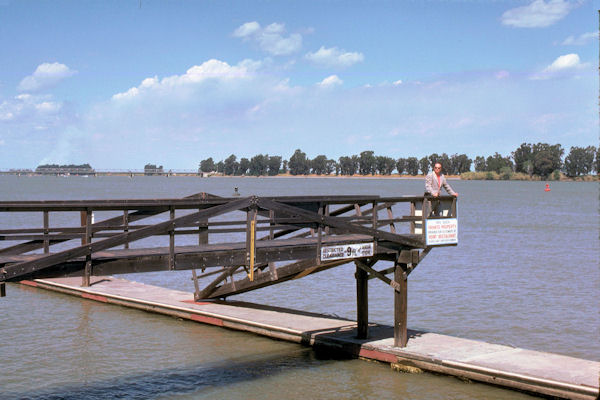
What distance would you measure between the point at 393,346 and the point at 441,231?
2683 millimetres

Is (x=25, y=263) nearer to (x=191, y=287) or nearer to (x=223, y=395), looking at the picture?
(x=223, y=395)

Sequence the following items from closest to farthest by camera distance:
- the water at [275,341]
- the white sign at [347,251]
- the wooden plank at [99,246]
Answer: the wooden plank at [99,246] < the white sign at [347,251] < the water at [275,341]

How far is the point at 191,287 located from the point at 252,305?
265 inches

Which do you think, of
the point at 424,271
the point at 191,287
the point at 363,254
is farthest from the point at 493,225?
the point at 363,254

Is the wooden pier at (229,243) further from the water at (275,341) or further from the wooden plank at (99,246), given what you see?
the water at (275,341)

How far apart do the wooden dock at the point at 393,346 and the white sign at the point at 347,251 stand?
2261 millimetres

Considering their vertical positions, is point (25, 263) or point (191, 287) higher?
point (25, 263)

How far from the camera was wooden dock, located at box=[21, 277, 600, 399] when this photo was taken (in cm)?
1282

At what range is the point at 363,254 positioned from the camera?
14.4m

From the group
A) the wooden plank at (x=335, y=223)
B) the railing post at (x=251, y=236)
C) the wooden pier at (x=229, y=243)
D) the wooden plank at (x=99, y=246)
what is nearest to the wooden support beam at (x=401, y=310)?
the wooden pier at (x=229, y=243)

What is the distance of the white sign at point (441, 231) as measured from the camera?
49.9ft

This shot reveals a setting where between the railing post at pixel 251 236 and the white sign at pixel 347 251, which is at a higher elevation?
the railing post at pixel 251 236

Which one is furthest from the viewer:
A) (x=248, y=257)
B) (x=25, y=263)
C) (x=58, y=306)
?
(x=58, y=306)

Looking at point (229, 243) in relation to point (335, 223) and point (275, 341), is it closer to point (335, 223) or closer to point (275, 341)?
point (335, 223)
